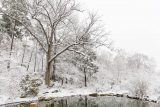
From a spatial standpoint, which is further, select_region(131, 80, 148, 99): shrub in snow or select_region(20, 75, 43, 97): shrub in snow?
select_region(131, 80, 148, 99): shrub in snow

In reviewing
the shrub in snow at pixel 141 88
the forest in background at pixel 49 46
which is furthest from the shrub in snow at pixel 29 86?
the shrub in snow at pixel 141 88

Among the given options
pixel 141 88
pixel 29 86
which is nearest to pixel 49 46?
pixel 29 86

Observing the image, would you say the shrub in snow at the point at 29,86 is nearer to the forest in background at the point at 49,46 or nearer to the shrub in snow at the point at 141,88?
the forest in background at the point at 49,46

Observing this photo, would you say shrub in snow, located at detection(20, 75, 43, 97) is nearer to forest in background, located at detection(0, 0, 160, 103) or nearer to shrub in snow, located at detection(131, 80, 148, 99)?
forest in background, located at detection(0, 0, 160, 103)

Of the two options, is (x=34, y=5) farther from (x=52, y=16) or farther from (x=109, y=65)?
(x=109, y=65)

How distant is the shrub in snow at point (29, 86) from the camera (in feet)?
80.0

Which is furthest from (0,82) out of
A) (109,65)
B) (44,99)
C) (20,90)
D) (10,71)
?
(109,65)

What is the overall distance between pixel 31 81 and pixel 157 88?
69.5ft

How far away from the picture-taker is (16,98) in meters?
22.4

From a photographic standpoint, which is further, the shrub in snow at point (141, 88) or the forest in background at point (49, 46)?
the shrub in snow at point (141, 88)

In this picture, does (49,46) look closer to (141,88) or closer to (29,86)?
(29,86)

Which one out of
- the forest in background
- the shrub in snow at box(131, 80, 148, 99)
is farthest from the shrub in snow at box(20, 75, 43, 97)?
the shrub in snow at box(131, 80, 148, 99)

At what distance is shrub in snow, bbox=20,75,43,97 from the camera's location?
24375 mm

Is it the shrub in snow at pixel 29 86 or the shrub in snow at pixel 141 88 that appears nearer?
the shrub in snow at pixel 29 86
